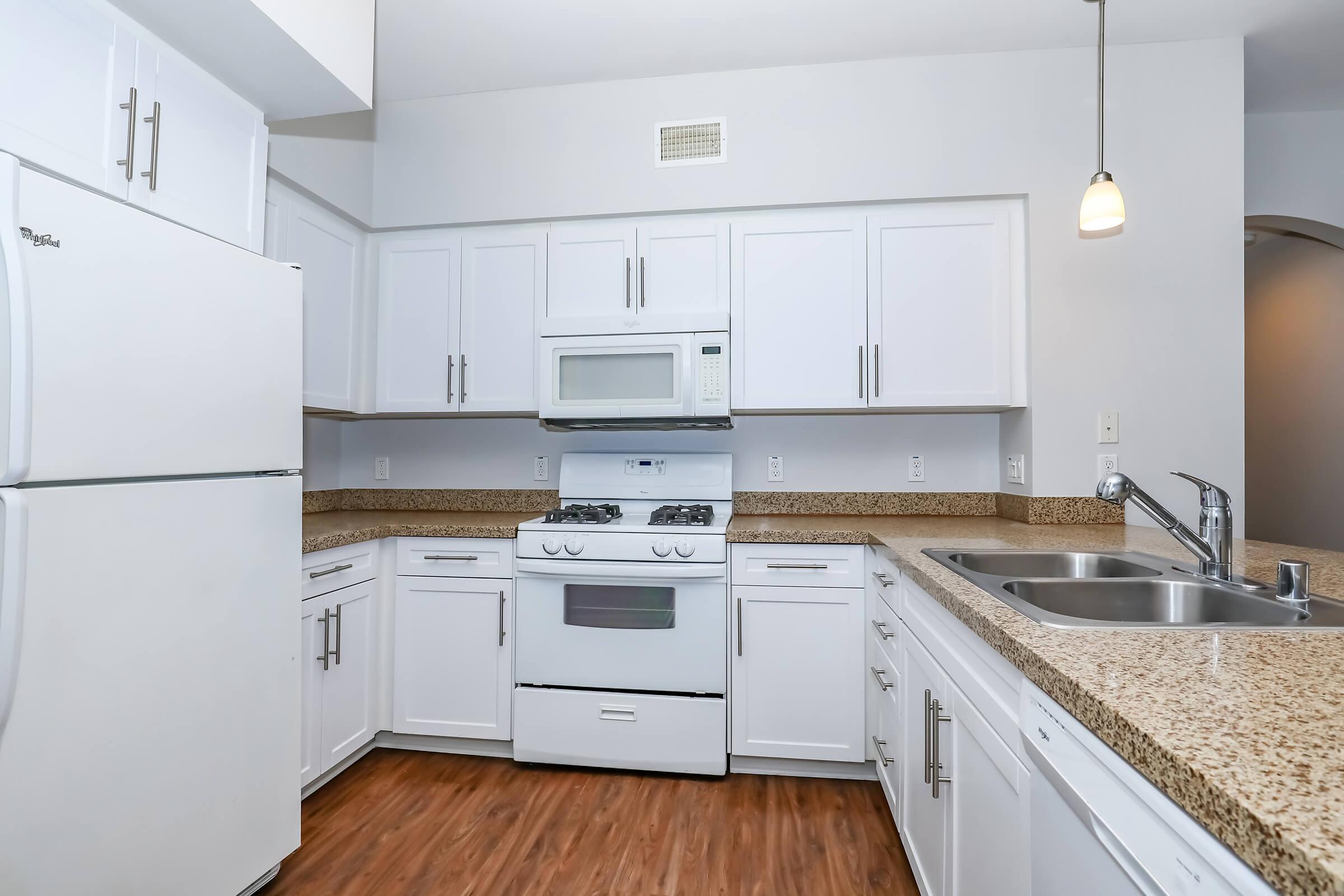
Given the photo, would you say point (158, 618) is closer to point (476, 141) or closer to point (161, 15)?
point (161, 15)

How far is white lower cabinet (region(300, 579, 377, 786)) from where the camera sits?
2043 millimetres

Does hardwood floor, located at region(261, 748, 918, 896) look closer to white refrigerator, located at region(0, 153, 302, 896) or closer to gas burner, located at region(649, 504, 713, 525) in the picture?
white refrigerator, located at region(0, 153, 302, 896)

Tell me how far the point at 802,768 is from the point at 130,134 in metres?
2.66

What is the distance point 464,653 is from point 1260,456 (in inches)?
176

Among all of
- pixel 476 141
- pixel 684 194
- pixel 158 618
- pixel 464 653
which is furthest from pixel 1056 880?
pixel 476 141

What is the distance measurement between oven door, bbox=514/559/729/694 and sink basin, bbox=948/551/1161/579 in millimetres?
832

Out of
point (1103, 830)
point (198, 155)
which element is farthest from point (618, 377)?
point (1103, 830)

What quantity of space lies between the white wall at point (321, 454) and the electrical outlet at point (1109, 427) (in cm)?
317

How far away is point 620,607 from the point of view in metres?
2.29

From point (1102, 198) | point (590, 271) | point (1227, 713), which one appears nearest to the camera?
point (1227, 713)

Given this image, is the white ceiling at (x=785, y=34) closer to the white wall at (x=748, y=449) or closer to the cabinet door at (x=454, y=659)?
the white wall at (x=748, y=449)

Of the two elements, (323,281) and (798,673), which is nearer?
(798,673)

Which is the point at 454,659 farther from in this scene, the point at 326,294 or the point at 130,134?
the point at 130,134

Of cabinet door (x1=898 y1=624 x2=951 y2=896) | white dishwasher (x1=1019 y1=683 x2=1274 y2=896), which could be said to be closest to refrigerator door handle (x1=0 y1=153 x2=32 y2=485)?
white dishwasher (x1=1019 y1=683 x2=1274 y2=896)
